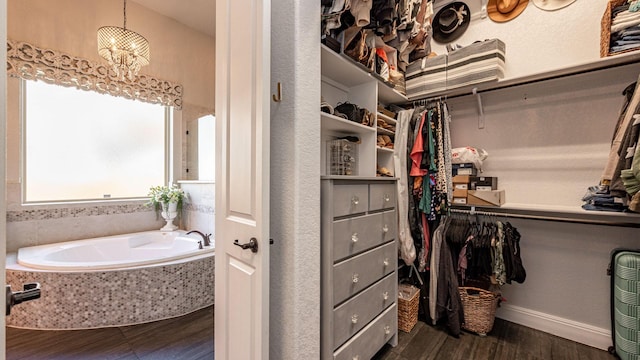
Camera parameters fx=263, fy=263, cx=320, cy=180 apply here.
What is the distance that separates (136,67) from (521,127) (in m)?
3.63

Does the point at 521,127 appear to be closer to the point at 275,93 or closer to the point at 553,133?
the point at 553,133

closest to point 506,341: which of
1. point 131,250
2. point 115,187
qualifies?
point 131,250

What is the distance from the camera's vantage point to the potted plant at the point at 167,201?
3.31 meters

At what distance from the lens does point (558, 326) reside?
2037 mm

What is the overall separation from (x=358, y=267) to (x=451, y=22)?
242cm

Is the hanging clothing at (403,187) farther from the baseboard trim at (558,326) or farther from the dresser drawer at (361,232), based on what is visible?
the baseboard trim at (558,326)

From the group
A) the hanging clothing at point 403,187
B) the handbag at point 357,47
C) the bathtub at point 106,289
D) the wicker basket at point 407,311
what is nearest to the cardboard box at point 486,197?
the hanging clothing at point 403,187

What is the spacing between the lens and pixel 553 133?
2055 millimetres

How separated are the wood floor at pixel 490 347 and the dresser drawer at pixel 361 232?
2.67ft

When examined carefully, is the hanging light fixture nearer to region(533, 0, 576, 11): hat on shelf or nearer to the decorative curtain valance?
the decorative curtain valance

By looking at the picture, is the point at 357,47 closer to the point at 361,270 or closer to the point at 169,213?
the point at 361,270

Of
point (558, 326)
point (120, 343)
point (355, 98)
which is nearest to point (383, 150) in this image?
point (355, 98)

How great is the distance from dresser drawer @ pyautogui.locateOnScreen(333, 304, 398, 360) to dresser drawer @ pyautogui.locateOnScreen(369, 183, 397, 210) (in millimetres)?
722

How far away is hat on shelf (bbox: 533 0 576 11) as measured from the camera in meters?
1.98
